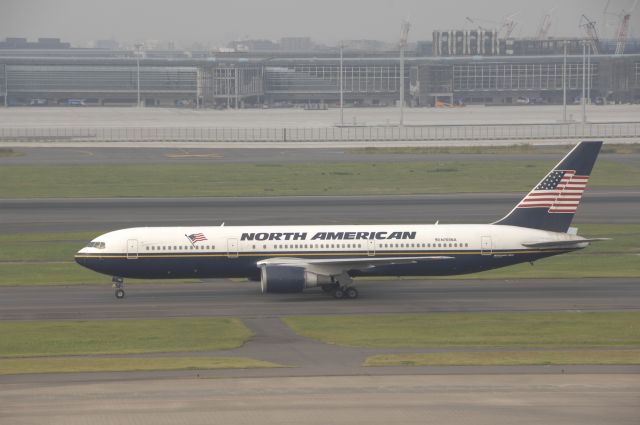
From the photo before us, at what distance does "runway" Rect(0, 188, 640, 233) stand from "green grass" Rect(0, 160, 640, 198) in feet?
16.7

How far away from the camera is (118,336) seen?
45094 mm

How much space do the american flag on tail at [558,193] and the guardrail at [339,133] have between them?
10246cm

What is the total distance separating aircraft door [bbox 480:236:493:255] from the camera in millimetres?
55250

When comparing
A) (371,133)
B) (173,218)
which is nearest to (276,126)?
(371,133)

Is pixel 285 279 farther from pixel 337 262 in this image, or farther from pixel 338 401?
pixel 338 401

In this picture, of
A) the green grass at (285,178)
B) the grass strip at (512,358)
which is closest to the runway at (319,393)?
the grass strip at (512,358)

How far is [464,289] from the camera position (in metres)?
56.7

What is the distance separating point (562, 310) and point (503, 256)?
6.00 m

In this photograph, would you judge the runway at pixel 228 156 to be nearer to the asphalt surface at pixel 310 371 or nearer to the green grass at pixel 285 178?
the green grass at pixel 285 178

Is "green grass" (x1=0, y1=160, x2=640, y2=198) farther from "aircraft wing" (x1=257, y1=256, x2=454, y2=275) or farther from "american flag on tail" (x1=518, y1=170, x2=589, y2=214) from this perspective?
"aircraft wing" (x1=257, y1=256, x2=454, y2=275)

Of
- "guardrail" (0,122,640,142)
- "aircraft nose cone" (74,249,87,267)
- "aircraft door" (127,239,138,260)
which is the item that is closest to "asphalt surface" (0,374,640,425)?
"aircraft door" (127,239,138,260)

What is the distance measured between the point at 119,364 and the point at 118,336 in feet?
17.9

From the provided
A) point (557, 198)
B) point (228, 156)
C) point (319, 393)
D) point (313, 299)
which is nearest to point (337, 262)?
point (313, 299)

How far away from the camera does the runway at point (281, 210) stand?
7975cm
